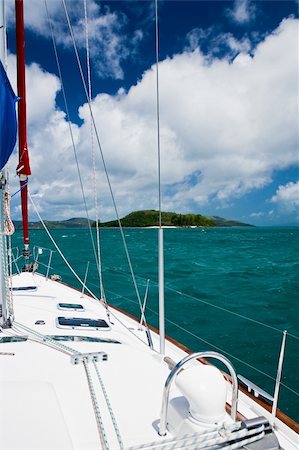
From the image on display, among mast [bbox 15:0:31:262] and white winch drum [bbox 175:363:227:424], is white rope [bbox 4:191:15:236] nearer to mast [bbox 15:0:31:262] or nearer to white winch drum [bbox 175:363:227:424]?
mast [bbox 15:0:31:262]

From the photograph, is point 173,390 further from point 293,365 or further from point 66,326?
point 293,365

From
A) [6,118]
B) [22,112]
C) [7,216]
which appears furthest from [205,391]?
[22,112]

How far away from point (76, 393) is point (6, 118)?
253cm

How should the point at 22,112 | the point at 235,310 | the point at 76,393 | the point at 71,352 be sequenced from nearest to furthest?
the point at 76,393
the point at 71,352
the point at 22,112
the point at 235,310

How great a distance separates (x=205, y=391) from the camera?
5.16 feet

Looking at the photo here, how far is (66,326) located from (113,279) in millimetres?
8791

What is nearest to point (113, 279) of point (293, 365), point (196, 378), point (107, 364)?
point (293, 365)

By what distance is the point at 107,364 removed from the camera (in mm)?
2461

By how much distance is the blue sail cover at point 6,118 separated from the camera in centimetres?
298

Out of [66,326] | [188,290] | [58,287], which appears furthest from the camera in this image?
[188,290]

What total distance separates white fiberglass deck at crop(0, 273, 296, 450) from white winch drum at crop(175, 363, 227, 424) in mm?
340

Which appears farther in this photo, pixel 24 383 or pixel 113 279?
pixel 113 279

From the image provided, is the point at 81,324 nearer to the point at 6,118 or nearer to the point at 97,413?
the point at 97,413

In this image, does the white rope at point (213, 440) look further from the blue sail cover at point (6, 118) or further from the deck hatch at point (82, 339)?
the blue sail cover at point (6, 118)
